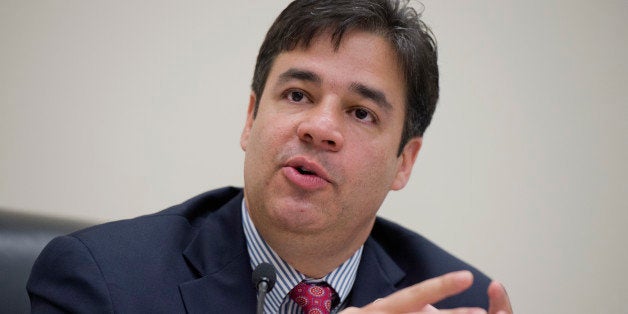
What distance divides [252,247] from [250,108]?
0.45 m

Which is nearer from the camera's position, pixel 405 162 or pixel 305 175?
pixel 305 175

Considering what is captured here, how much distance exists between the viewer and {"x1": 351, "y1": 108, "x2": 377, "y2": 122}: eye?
1935 mm

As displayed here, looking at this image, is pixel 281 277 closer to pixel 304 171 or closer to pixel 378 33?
pixel 304 171

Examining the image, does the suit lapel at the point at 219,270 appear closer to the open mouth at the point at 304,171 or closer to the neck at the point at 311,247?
the neck at the point at 311,247

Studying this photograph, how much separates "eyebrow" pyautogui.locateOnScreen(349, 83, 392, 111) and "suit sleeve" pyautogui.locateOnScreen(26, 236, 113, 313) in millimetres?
820

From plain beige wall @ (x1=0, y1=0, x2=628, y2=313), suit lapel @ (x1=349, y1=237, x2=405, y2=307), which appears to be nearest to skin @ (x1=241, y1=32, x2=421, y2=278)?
suit lapel @ (x1=349, y1=237, x2=405, y2=307)

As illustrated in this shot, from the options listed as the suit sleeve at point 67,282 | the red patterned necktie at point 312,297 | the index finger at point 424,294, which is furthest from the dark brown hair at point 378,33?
the index finger at point 424,294

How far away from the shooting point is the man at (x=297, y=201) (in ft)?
5.58

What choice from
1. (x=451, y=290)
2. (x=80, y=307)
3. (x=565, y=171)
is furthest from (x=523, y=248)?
(x=80, y=307)

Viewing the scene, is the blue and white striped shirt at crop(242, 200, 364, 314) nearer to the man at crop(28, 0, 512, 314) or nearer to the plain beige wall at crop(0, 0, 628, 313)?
the man at crop(28, 0, 512, 314)

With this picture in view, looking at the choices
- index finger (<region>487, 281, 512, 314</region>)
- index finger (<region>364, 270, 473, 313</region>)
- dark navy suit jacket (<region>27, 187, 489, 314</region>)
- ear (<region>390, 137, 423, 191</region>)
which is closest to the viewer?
index finger (<region>364, 270, 473, 313</region>)

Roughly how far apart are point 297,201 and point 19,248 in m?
0.74

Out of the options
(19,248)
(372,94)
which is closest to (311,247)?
(372,94)

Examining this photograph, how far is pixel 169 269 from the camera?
Answer: 5.84 feet
